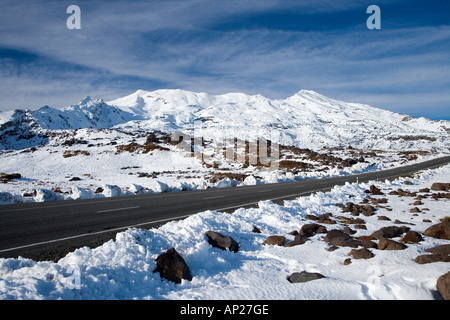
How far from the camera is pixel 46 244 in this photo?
562cm

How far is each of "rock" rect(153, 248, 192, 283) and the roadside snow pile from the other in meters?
0.08

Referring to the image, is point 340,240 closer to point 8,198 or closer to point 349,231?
point 349,231

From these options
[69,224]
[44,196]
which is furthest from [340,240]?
[44,196]

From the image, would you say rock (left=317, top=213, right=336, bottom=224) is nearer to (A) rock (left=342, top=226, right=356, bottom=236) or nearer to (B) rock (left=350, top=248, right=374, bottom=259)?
(A) rock (left=342, top=226, right=356, bottom=236)

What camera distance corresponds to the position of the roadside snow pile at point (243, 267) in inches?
138

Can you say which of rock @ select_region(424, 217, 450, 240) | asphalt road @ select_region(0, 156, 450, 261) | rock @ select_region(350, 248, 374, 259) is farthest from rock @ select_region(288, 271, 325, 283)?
asphalt road @ select_region(0, 156, 450, 261)

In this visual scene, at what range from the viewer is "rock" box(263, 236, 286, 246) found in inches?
228

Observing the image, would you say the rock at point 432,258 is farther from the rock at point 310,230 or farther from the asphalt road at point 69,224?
the asphalt road at point 69,224

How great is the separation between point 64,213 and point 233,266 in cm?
697

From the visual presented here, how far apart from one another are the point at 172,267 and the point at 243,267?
125 cm

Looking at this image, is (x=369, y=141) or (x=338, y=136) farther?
(x=338, y=136)

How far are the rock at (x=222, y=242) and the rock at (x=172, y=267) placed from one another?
1.14 m
